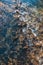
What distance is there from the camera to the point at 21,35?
575cm

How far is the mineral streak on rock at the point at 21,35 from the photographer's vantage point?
16.3 feet

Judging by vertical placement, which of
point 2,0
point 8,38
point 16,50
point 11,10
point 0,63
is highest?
point 2,0

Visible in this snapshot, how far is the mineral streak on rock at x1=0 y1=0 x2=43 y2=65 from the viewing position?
16.3 feet

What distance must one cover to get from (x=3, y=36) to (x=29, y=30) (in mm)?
923

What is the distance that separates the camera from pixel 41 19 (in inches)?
255

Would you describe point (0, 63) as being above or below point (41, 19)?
below

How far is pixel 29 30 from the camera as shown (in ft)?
19.3

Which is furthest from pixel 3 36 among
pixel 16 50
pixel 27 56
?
pixel 27 56

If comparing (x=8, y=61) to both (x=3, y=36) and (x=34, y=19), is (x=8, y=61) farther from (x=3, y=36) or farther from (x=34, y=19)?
(x=34, y=19)

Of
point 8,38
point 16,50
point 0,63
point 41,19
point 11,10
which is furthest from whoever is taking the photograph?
point 11,10

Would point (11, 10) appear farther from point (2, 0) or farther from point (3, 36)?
point (3, 36)

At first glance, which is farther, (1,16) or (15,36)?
(1,16)

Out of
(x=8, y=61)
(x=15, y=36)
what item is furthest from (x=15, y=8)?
(x=8, y=61)

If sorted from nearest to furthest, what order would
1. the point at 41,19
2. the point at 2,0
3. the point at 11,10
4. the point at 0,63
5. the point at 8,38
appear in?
1. the point at 0,63
2. the point at 8,38
3. the point at 41,19
4. the point at 11,10
5. the point at 2,0
